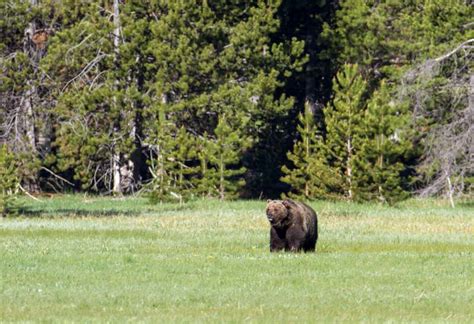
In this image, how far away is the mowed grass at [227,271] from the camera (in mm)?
14359

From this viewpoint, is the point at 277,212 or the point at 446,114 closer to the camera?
the point at 277,212

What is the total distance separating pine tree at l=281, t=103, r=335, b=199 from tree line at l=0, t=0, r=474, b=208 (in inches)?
2.2

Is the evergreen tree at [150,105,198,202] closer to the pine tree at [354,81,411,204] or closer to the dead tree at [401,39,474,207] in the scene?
the pine tree at [354,81,411,204]

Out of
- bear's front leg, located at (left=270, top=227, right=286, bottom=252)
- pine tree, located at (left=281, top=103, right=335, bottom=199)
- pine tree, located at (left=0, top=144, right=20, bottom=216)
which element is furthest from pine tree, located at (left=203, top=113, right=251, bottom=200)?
bear's front leg, located at (left=270, top=227, right=286, bottom=252)

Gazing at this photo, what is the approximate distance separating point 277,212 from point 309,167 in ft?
62.1

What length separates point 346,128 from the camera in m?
38.2

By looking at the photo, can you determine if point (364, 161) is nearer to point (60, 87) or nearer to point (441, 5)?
point (441, 5)

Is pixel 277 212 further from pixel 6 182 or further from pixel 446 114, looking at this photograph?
pixel 446 114

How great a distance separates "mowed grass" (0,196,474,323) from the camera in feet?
47.1

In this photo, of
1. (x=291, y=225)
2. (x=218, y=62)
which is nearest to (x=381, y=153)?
(x=218, y=62)

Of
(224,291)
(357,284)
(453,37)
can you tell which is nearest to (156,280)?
(224,291)

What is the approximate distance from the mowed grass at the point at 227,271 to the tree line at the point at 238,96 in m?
6.86

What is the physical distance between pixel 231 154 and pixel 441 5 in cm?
820

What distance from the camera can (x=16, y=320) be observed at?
44.0 ft
